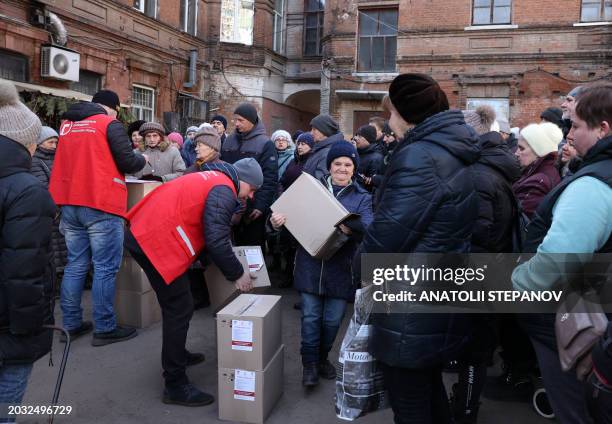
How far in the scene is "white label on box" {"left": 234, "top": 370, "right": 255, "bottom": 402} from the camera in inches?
127

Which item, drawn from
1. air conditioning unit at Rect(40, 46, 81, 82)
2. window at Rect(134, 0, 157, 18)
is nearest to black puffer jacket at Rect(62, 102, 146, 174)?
air conditioning unit at Rect(40, 46, 81, 82)

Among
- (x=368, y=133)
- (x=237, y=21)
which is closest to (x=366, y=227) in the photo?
(x=368, y=133)

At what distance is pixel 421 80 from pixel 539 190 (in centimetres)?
158

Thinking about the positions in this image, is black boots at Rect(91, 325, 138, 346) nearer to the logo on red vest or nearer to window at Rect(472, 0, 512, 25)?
the logo on red vest

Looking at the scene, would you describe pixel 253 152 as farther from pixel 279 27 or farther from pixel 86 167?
pixel 279 27

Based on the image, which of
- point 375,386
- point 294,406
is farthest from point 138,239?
point 375,386

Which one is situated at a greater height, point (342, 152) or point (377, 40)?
point (377, 40)

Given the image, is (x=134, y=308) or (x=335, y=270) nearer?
Result: (x=335, y=270)

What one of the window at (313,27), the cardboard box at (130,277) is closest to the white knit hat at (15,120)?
the cardboard box at (130,277)

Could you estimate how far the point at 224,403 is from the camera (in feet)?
10.7

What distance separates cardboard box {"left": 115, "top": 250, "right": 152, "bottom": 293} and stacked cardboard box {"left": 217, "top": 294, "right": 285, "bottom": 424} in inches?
65.3

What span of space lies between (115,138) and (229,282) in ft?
5.07

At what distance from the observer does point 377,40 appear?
16.4 metres

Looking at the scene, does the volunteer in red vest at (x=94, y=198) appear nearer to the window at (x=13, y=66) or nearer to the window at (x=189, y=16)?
the window at (x=13, y=66)
